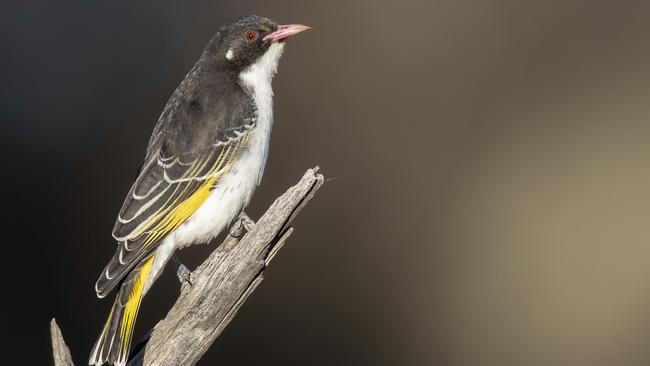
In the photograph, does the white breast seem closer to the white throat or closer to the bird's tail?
the white throat

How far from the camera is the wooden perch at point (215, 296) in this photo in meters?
5.24

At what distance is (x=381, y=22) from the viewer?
11.4 meters

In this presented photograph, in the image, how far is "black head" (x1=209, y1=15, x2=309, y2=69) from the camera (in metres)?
6.73

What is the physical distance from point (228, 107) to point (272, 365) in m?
4.39

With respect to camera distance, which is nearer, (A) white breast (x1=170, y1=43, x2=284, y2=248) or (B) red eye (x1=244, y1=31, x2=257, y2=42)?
(A) white breast (x1=170, y1=43, x2=284, y2=248)

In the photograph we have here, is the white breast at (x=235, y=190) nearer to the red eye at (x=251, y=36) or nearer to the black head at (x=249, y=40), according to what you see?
the black head at (x=249, y=40)

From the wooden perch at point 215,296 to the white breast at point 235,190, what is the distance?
0.70 m

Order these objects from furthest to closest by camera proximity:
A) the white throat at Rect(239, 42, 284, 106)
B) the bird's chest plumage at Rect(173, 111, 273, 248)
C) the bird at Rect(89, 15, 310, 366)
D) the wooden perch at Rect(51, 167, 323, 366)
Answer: the white throat at Rect(239, 42, 284, 106)
the bird's chest plumage at Rect(173, 111, 273, 248)
the bird at Rect(89, 15, 310, 366)
the wooden perch at Rect(51, 167, 323, 366)

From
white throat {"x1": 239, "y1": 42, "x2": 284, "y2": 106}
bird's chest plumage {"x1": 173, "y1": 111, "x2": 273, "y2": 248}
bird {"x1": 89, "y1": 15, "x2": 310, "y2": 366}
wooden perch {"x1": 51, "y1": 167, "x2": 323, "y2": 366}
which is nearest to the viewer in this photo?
wooden perch {"x1": 51, "y1": 167, "x2": 323, "y2": 366}

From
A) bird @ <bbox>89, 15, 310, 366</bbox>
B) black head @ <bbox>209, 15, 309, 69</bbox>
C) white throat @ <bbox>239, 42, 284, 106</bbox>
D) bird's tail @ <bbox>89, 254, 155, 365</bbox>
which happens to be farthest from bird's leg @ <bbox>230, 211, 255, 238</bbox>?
black head @ <bbox>209, 15, 309, 69</bbox>

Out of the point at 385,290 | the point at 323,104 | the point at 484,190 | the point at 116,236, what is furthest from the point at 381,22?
the point at 116,236

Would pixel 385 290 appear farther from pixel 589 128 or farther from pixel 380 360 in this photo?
pixel 589 128

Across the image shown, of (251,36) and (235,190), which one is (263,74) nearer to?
(251,36)

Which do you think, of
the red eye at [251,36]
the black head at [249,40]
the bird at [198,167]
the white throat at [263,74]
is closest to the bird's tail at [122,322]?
the bird at [198,167]
